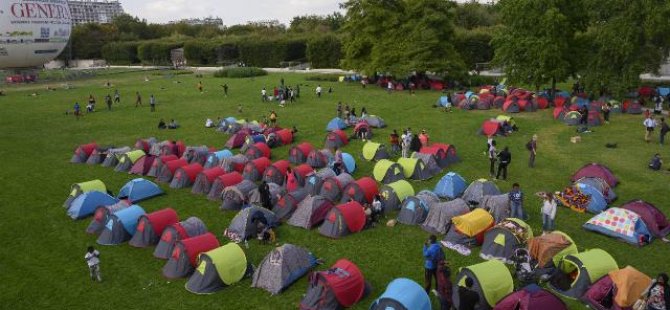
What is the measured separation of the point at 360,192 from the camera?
62.0 ft

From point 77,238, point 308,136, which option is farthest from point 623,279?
point 308,136

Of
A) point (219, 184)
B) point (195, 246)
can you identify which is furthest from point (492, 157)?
point (195, 246)

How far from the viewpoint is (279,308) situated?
1273 centimetres

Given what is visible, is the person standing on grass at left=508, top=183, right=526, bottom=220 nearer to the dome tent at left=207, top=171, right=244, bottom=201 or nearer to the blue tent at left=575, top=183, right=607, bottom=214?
the blue tent at left=575, top=183, right=607, bottom=214

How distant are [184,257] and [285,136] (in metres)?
15.9

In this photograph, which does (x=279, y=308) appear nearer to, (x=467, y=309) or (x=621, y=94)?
(x=467, y=309)

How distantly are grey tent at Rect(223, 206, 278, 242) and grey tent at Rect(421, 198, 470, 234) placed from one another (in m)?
5.63

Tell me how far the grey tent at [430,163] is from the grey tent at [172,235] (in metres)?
11.4

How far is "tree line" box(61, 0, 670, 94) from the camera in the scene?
33406 millimetres

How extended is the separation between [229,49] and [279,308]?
3451 inches

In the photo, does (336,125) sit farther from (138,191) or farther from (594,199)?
(594,199)

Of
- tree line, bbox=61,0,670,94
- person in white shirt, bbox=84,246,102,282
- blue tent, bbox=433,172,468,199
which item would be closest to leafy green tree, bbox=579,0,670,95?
tree line, bbox=61,0,670,94

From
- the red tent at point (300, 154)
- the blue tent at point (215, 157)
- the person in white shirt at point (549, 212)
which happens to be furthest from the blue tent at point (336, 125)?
the person in white shirt at point (549, 212)

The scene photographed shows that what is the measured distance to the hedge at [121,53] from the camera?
351ft
